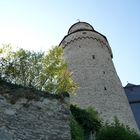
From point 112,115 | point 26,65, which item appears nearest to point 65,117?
point 26,65

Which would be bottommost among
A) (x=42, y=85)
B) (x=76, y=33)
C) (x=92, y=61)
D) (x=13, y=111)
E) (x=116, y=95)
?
(x=13, y=111)

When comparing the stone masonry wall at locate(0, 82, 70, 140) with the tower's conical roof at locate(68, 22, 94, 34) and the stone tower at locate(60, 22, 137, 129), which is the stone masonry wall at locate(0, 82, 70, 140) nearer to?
the stone tower at locate(60, 22, 137, 129)

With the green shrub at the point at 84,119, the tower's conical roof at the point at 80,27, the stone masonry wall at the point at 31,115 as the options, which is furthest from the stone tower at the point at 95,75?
the stone masonry wall at the point at 31,115

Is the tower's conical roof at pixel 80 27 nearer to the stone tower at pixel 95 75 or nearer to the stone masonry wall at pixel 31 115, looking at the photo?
the stone tower at pixel 95 75

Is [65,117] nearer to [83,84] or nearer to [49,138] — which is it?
[49,138]

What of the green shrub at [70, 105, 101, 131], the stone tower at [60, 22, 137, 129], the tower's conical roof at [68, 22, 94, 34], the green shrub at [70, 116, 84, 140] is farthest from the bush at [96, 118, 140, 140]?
the tower's conical roof at [68, 22, 94, 34]

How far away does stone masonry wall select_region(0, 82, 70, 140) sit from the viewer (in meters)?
8.66

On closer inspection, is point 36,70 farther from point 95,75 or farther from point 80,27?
point 80,27

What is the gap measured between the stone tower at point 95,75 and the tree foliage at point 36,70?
358 centimetres

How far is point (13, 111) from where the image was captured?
9.01m

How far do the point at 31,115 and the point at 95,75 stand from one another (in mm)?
12190

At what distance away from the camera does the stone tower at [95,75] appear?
19.3 metres

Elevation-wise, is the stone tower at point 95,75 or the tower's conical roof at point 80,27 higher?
the tower's conical roof at point 80,27

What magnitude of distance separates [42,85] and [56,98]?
16.8 ft
